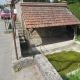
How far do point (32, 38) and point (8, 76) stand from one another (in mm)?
10655

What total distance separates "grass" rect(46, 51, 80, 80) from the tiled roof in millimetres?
2607

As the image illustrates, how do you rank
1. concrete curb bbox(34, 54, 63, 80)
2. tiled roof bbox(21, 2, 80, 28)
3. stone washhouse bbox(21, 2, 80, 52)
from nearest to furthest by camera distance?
concrete curb bbox(34, 54, 63, 80) → stone washhouse bbox(21, 2, 80, 52) → tiled roof bbox(21, 2, 80, 28)

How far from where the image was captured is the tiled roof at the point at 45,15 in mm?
12480

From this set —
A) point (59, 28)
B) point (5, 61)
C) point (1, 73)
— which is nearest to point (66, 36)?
point (59, 28)

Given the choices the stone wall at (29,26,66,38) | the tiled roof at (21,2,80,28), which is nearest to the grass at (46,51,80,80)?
the tiled roof at (21,2,80,28)

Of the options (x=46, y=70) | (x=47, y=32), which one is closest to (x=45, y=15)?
(x=47, y=32)

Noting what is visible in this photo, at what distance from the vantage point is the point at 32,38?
16.1m

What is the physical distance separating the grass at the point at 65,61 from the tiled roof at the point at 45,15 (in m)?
2.61

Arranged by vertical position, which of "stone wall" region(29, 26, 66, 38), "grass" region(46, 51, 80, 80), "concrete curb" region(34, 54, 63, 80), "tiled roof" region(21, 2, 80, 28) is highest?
"tiled roof" region(21, 2, 80, 28)

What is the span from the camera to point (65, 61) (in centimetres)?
1068

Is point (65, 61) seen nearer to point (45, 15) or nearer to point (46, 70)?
point (45, 15)

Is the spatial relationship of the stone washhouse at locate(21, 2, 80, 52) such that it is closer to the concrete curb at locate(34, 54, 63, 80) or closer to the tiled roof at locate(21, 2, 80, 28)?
the tiled roof at locate(21, 2, 80, 28)

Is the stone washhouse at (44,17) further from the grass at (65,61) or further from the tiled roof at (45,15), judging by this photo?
the grass at (65,61)

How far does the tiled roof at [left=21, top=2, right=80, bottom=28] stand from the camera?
1248 centimetres
